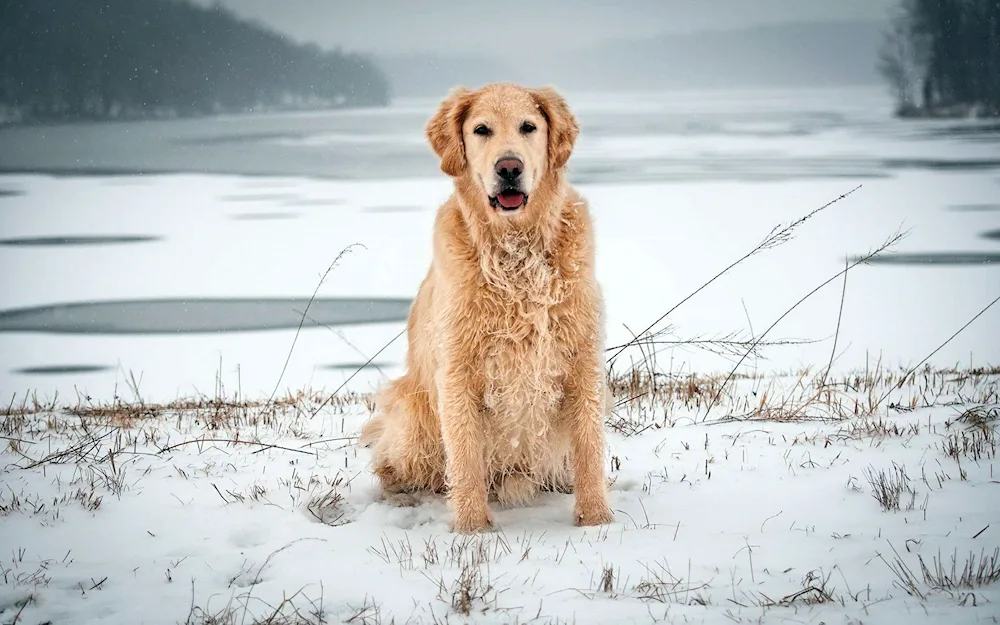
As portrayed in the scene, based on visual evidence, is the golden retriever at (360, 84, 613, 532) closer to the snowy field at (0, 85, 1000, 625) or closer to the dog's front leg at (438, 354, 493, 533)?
the dog's front leg at (438, 354, 493, 533)

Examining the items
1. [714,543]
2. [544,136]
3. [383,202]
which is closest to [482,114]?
[544,136]

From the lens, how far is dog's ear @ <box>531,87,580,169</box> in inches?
174

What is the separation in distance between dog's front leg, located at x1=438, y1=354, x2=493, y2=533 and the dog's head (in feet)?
2.69

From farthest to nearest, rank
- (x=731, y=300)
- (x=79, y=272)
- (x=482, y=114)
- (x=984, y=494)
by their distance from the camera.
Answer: (x=79, y=272), (x=731, y=300), (x=482, y=114), (x=984, y=494)

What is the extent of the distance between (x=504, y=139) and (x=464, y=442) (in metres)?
1.46

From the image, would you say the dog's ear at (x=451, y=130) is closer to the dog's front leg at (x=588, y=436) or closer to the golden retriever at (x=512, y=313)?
the golden retriever at (x=512, y=313)

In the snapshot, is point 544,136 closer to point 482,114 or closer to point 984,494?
point 482,114

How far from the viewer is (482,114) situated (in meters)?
4.38

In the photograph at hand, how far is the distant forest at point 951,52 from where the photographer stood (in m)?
47.0

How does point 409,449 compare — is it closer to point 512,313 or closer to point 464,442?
point 464,442

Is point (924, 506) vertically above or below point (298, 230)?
below

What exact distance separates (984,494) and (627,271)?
35.7ft

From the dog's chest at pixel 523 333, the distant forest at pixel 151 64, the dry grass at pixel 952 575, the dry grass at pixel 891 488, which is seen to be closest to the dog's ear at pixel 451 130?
the dog's chest at pixel 523 333

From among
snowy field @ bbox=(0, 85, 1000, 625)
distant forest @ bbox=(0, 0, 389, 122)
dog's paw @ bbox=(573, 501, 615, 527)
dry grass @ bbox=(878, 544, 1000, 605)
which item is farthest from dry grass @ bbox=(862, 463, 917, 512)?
distant forest @ bbox=(0, 0, 389, 122)
